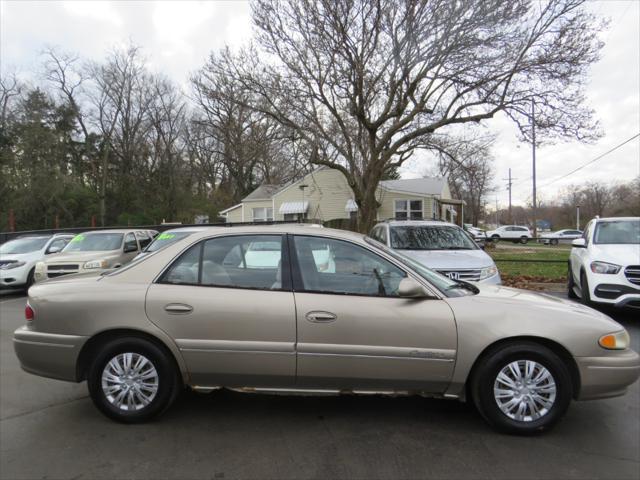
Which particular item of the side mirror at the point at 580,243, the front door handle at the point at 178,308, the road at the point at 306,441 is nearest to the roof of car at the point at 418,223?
the side mirror at the point at 580,243

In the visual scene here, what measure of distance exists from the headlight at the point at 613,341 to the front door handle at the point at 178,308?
3167mm

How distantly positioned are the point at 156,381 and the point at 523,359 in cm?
287

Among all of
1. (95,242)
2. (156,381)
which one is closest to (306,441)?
(156,381)

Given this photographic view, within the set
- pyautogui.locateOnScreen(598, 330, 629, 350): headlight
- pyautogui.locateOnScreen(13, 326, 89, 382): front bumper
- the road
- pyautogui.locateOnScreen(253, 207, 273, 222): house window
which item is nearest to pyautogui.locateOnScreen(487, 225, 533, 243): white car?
pyautogui.locateOnScreen(253, 207, 273, 222): house window

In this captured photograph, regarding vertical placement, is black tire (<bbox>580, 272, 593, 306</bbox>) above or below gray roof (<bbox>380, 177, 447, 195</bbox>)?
below

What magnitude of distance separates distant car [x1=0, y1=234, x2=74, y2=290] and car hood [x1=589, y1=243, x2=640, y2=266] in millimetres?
12656

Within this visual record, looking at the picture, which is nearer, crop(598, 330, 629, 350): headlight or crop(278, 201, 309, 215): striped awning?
crop(598, 330, 629, 350): headlight

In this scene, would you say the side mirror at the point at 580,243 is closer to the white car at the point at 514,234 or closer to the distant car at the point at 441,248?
the distant car at the point at 441,248

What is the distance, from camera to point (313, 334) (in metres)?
3.23

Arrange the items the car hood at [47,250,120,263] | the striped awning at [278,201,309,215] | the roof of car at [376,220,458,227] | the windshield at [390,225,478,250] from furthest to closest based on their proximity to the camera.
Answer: the striped awning at [278,201,309,215] → the car hood at [47,250,120,263] → the roof of car at [376,220,458,227] → the windshield at [390,225,478,250]

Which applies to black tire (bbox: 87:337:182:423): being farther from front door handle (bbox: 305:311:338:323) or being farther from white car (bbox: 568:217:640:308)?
white car (bbox: 568:217:640:308)

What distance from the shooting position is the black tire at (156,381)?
3354mm

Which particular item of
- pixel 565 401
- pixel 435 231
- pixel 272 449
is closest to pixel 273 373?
pixel 272 449

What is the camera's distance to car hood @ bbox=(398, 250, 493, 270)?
6.78 m
